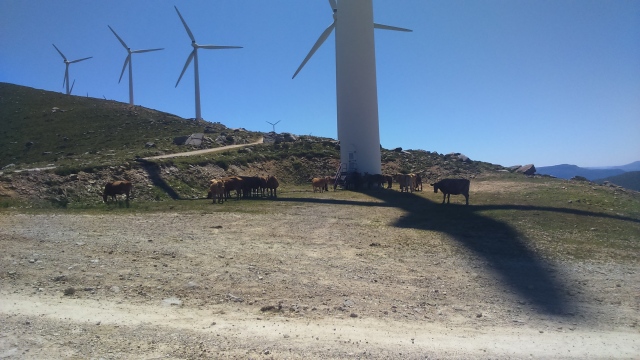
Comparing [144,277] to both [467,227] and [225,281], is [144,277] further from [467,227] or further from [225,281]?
[467,227]

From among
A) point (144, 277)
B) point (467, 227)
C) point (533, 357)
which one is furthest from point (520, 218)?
point (144, 277)

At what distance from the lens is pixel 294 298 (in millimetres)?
11344

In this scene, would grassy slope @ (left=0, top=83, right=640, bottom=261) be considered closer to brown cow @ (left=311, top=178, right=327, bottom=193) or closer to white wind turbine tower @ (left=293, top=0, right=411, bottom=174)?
brown cow @ (left=311, top=178, right=327, bottom=193)

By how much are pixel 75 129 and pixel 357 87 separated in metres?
53.7

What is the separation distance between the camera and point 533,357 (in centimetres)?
838

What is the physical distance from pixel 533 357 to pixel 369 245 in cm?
932

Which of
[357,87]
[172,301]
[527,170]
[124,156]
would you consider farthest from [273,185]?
[527,170]

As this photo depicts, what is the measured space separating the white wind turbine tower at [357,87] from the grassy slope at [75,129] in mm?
21147

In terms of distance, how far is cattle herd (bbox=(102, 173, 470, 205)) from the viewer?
94.2ft

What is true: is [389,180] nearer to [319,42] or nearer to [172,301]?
[319,42]

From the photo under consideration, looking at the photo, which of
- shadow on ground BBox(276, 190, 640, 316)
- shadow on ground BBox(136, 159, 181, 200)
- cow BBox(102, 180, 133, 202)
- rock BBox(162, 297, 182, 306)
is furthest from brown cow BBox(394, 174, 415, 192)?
rock BBox(162, 297, 182, 306)

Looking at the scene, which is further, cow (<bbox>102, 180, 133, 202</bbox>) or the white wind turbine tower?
the white wind turbine tower

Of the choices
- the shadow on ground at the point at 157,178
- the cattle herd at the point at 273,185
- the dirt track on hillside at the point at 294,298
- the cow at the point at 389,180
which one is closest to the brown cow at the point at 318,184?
the cattle herd at the point at 273,185

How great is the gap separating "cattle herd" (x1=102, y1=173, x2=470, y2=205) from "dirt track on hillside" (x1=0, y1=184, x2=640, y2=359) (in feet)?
32.6
